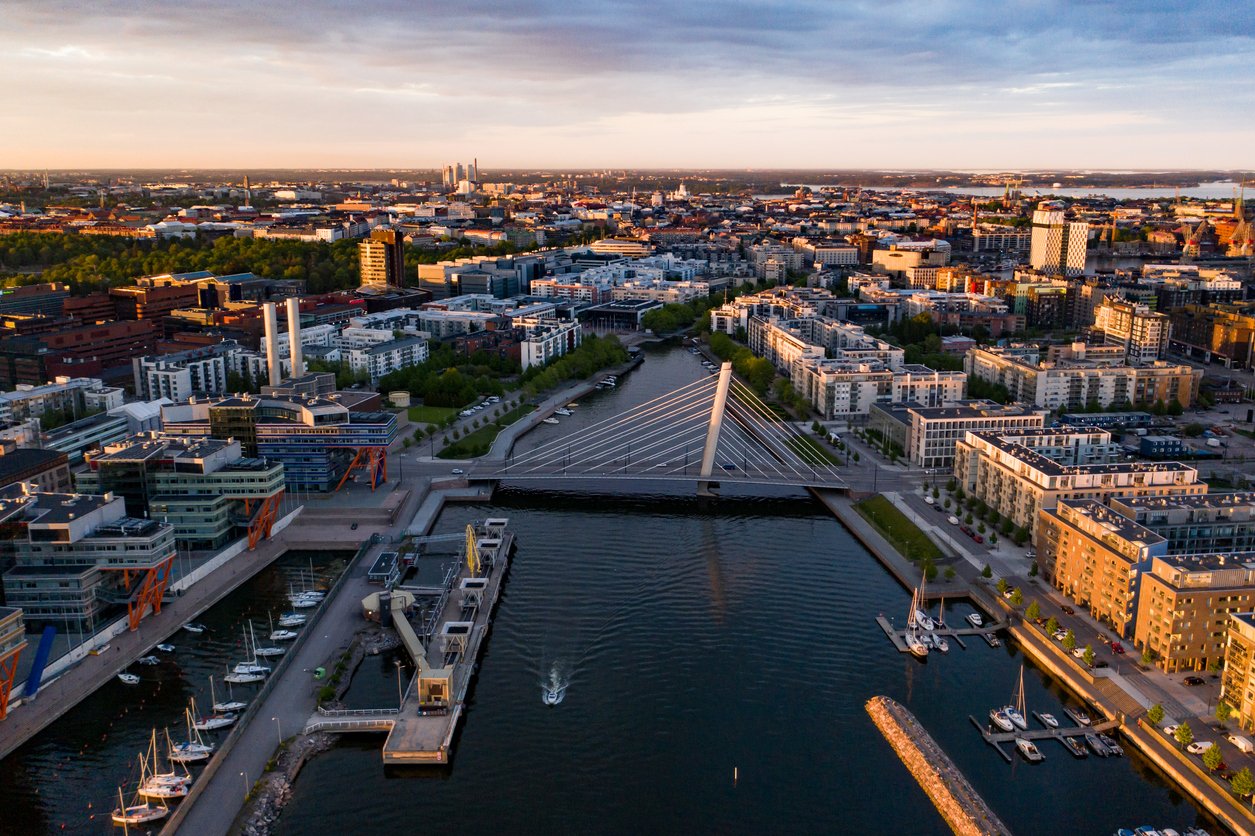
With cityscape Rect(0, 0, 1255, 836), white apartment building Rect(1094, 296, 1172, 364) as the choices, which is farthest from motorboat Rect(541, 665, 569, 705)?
white apartment building Rect(1094, 296, 1172, 364)

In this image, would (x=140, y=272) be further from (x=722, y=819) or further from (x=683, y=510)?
(x=722, y=819)

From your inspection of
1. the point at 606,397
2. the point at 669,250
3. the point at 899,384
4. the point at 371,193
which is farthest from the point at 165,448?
the point at 371,193

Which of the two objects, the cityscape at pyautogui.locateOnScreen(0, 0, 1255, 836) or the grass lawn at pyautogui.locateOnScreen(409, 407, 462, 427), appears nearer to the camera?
the cityscape at pyautogui.locateOnScreen(0, 0, 1255, 836)

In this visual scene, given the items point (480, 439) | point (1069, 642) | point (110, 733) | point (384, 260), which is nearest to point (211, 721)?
point (110, 733)

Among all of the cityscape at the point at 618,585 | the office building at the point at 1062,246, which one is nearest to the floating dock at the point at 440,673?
the cityscape at the point at 618,585

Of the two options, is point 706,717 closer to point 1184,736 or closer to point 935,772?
point 935,772

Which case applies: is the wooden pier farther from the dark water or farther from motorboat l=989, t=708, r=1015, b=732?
the dark water
